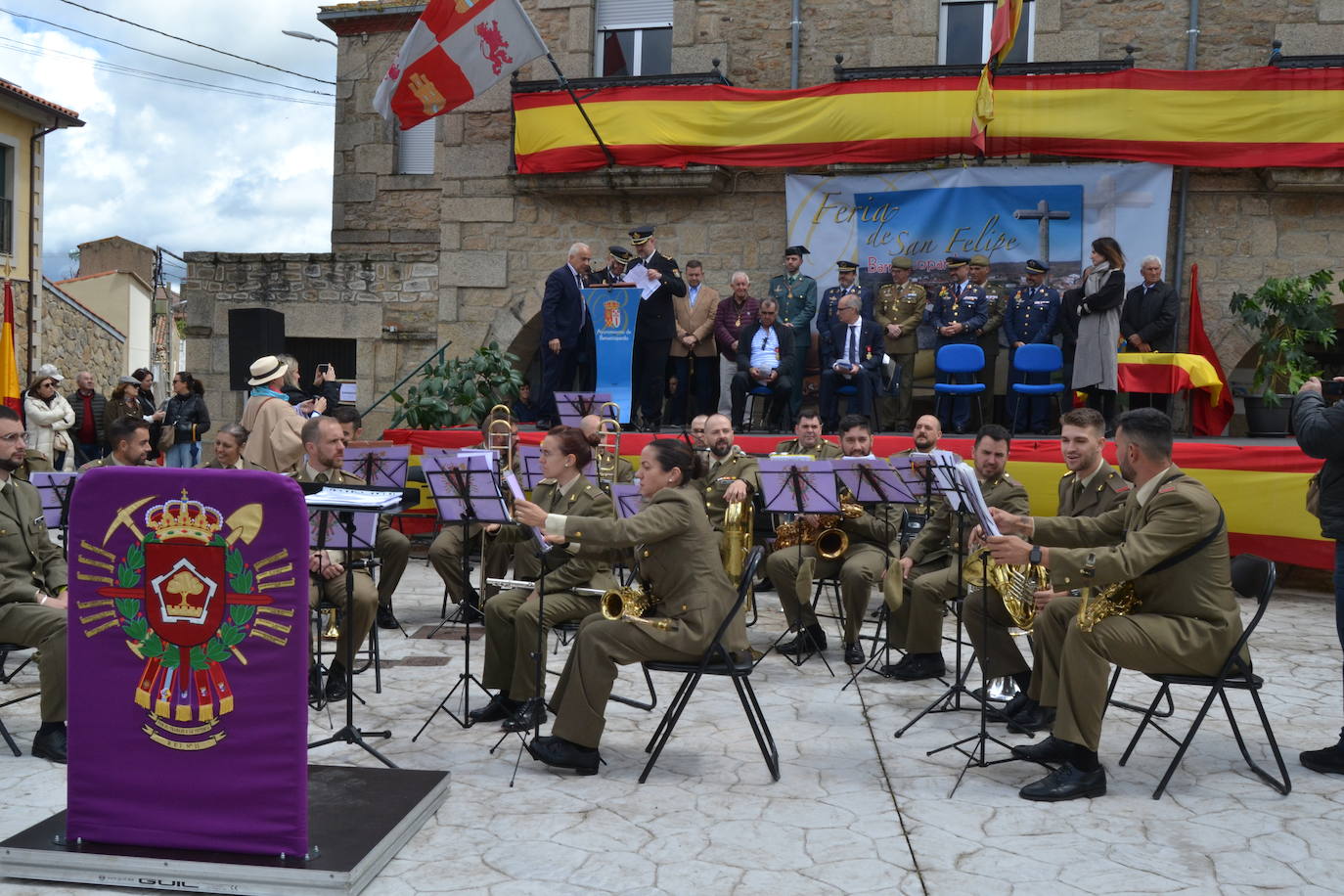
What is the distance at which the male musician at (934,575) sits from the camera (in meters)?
6.84

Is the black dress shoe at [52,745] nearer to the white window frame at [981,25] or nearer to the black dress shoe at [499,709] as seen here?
the black dress shoe at [499,709]

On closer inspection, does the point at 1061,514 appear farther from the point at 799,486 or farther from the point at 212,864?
the point at 212,864

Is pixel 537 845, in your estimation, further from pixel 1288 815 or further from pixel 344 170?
pixel 344 170

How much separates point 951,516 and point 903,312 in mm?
5800

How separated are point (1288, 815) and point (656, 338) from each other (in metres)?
8.99

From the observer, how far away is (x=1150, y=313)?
476 inches

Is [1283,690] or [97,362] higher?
[97,362]

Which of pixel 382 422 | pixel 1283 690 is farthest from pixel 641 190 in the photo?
pixel 1283 690

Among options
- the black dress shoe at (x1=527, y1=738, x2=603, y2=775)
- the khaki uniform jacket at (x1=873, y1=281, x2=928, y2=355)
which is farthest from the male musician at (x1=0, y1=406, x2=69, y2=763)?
the khaki uniform jacket at (x1=873, y1=281, x2=928, y2=355)

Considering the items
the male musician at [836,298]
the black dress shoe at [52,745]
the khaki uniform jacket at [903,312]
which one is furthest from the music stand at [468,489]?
the khaki uniform jacket at [903,312]

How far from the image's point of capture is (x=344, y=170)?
18078 mm

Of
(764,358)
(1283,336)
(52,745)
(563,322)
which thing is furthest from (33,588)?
(1283,336)

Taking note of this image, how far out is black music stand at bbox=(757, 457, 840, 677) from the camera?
7230 millimetres

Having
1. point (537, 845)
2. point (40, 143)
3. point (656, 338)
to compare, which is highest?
point (40, 143)
